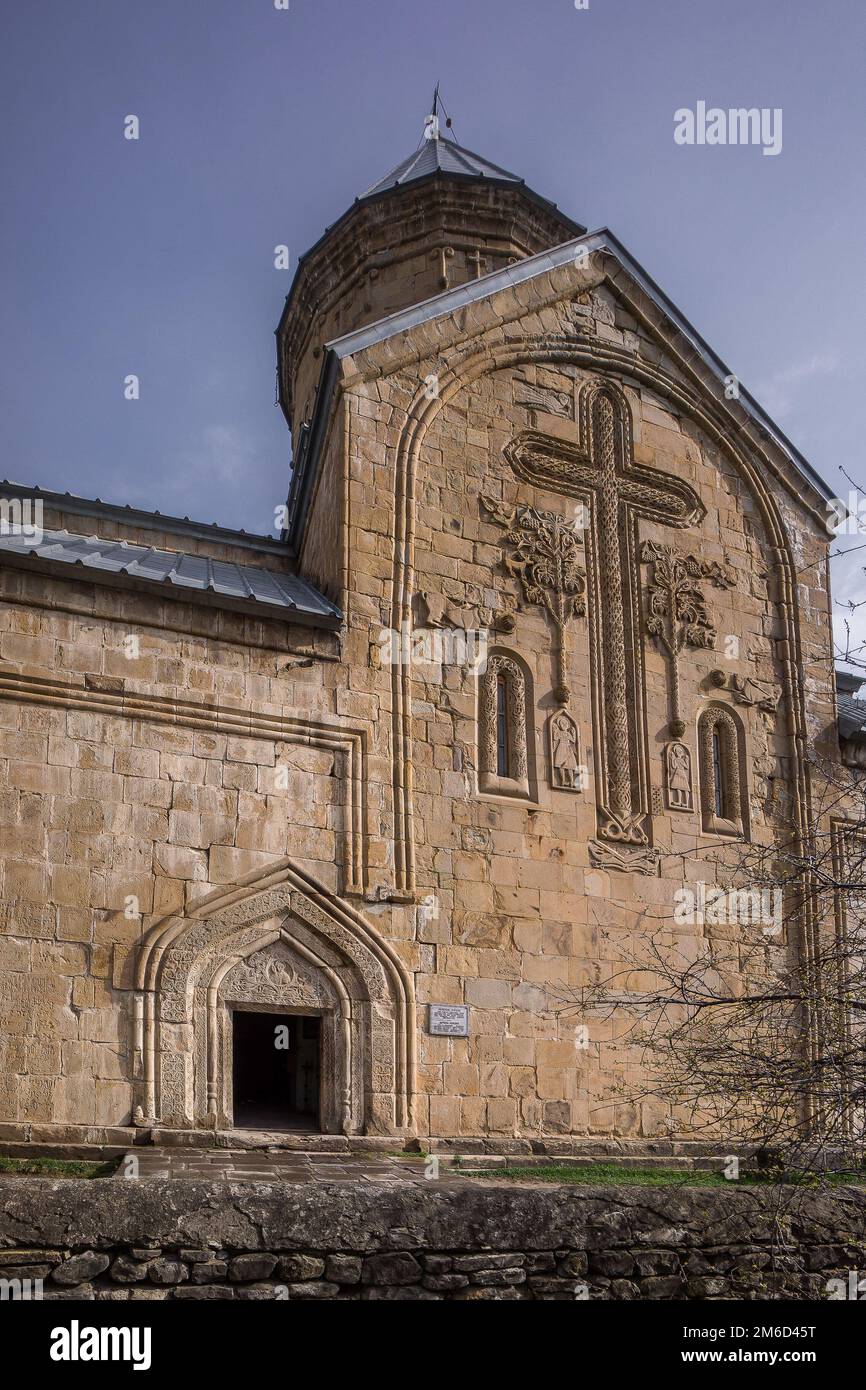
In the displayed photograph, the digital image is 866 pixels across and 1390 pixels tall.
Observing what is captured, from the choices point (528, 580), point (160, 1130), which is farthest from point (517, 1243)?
point (528, 580)

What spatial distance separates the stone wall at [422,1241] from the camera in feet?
18.6

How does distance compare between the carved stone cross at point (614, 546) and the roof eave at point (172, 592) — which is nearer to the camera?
the roof eave at point (172, 592)

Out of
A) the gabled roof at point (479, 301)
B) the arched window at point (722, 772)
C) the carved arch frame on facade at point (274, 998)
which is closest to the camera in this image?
the carved arch frame on facade at point (274, 998)

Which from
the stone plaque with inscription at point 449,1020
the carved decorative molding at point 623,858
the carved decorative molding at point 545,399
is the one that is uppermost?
the carved decorative molding at point 545,399

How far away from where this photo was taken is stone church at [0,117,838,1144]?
10.6 meters

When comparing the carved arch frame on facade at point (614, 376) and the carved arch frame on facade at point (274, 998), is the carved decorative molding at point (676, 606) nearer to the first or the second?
the carved arch frame on facade at point (614, 376)

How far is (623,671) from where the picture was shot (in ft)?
45.5

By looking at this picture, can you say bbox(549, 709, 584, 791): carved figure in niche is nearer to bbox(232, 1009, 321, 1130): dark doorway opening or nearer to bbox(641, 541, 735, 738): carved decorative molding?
bbox(641, 541, 735, 738): carved decorative molding

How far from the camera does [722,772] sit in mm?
14391

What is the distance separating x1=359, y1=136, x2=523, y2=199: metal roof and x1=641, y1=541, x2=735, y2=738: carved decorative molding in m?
6.85

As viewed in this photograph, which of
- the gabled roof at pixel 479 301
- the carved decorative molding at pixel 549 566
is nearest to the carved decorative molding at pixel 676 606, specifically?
the carved decorative molding at pixel 549 566

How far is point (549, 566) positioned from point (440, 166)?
8081 millimetres

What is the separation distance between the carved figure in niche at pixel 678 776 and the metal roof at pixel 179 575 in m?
4.06

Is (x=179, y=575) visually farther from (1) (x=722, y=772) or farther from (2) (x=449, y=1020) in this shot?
(1) (x=722, y=772)
